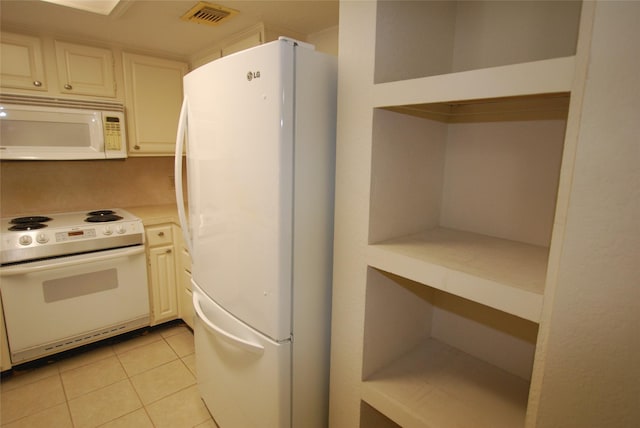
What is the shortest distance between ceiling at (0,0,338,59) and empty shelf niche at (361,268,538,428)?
1.46 metres

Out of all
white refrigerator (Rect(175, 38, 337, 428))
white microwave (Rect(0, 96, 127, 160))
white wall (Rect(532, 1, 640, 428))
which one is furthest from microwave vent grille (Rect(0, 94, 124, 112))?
white wall (Rect(532, 1, 640, 428))

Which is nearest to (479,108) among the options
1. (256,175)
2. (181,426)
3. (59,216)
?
(256,175)

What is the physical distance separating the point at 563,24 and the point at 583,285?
0.76 metres

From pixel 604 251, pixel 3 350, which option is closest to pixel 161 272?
pixel 3 350

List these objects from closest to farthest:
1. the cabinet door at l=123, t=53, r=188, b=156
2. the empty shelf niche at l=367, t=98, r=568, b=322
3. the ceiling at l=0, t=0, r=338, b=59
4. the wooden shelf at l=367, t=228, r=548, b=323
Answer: the wooden shelf at l=367, t=228, r=548, b=323 → the empty shelf niche at l=367, t=98, r=568, b=322 → the ceiling at l=0, t=0, r=338, b=59 → the cabinet door at l=123, t=53, r=188, b=156

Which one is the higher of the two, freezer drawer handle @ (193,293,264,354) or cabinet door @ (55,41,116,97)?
cabinet door @ (55,41,116,97)

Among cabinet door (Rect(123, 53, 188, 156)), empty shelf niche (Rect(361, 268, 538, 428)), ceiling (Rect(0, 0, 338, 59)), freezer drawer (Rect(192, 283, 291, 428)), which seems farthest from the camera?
cabinet door (Rect(123, 53, 188, 156))

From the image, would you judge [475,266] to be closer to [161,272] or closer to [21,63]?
[161,272]

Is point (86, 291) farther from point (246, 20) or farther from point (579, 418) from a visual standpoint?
point (579, 418)

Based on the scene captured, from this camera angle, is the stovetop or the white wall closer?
the white wall

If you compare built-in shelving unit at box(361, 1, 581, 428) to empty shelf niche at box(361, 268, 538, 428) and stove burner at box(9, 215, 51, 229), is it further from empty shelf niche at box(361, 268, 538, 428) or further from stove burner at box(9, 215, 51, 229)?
stove burner at box(9, 215, 51, 229)

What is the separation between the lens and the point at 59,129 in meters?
2.13

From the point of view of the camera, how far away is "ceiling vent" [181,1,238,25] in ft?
5.51

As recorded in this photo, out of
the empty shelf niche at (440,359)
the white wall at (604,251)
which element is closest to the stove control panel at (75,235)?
the empty shelf niche at (440,359)
